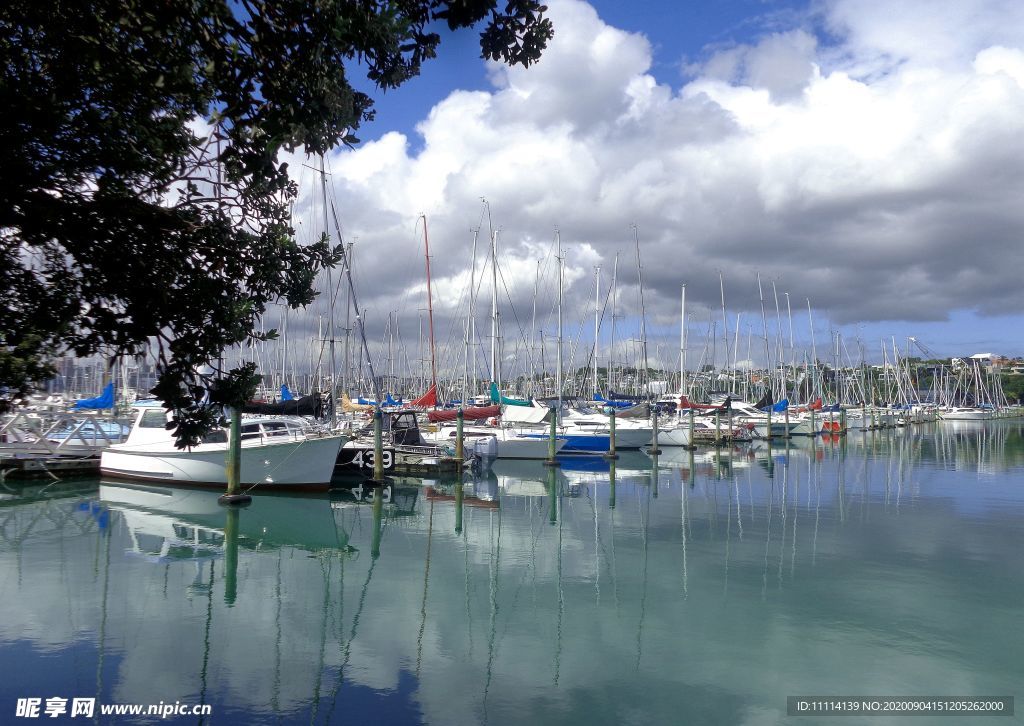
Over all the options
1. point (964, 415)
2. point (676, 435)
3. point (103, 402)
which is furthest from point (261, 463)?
point (964, 415)

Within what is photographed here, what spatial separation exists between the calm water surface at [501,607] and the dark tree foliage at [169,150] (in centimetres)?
470

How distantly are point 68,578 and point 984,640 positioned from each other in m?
16.2

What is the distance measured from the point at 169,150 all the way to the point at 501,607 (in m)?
9.35

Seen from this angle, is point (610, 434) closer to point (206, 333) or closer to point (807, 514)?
point (807, 514)

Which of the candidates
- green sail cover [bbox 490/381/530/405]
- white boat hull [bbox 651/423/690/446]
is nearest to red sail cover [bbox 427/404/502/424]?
green sail cover [bbox 490/381/530/405]

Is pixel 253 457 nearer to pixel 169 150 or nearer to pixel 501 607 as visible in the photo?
pixel 501 607

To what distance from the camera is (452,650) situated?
34.4ft

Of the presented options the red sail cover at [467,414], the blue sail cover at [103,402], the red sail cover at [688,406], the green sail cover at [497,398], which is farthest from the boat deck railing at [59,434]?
the red sail cover at [688,406]

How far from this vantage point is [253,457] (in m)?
25.2

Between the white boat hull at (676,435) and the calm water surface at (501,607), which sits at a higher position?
the white boat hull at (676,435)

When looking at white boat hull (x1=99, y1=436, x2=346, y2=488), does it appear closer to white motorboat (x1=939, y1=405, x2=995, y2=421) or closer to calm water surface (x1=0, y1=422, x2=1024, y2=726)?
calm water surface (x1=0, y1=422, x2=1024, y2=726)

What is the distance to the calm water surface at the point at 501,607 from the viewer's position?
354 inches

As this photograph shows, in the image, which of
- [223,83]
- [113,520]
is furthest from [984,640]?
[113,520]

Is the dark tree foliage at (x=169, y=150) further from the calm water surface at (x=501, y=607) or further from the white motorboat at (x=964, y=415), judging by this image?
the white motorboat at (x=964, y=415)
